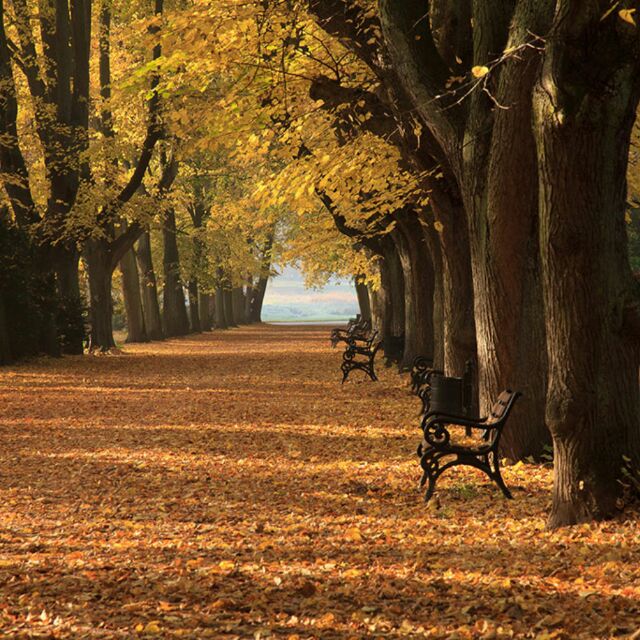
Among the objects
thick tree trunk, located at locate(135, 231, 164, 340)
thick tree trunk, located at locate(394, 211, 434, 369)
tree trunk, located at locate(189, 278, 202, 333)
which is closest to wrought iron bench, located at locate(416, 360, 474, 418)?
thick tree trunk, located at locate(394, 211, 434, 369)

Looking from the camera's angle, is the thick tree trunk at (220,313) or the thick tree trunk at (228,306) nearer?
the thick tree trunk at (220,313)

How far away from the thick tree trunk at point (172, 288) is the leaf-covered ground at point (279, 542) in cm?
3071

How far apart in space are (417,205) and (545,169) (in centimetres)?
1051

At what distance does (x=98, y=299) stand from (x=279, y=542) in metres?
25.5

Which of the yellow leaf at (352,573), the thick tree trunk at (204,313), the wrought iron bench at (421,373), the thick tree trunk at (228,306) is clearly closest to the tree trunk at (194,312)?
the thick tree trunk at (204,313)

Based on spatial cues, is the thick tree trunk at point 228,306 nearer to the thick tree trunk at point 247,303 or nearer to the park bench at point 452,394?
the thick tree trunk at point 247,303

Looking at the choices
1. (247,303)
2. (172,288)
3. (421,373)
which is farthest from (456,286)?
(247,303)

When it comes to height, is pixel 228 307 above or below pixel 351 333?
above

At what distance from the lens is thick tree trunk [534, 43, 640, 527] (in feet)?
24.2

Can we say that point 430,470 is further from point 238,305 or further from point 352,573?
point 238,305

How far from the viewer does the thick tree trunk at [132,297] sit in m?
40.2

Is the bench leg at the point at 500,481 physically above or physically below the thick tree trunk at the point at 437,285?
below

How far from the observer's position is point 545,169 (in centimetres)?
761

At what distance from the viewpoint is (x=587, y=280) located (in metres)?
7.67
